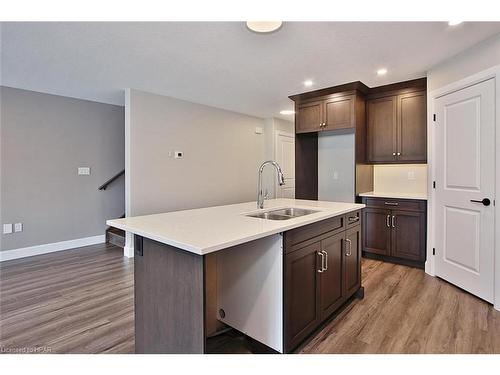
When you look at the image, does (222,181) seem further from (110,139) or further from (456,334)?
(456,334)

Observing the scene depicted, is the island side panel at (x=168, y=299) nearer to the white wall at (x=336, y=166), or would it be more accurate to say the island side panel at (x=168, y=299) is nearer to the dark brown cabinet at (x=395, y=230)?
the dark brown cabinet at (x=395, y=230)

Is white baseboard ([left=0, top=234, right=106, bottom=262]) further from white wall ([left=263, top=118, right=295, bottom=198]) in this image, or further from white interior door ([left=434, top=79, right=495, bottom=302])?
white interior door ([left=434, top=79, right=495, bottom=302])

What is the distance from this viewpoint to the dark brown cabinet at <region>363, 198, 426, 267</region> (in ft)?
10.9

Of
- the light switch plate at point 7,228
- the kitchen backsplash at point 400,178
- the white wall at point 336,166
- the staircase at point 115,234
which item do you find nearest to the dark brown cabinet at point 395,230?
the white wall at point 336,166

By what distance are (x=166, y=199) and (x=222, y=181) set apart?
1227 millimetres

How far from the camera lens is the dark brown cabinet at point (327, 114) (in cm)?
371

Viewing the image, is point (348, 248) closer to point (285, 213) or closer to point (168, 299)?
point (285, 213)

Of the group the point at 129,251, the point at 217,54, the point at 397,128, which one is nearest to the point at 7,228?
the point at 129,251

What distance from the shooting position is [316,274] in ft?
6.27

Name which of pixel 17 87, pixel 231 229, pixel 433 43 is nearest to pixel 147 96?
pixel 17 87

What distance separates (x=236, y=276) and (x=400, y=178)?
3.18 m

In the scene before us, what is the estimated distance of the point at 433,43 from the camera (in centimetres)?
248

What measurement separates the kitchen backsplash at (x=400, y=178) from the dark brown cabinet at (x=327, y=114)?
0.96 meters
